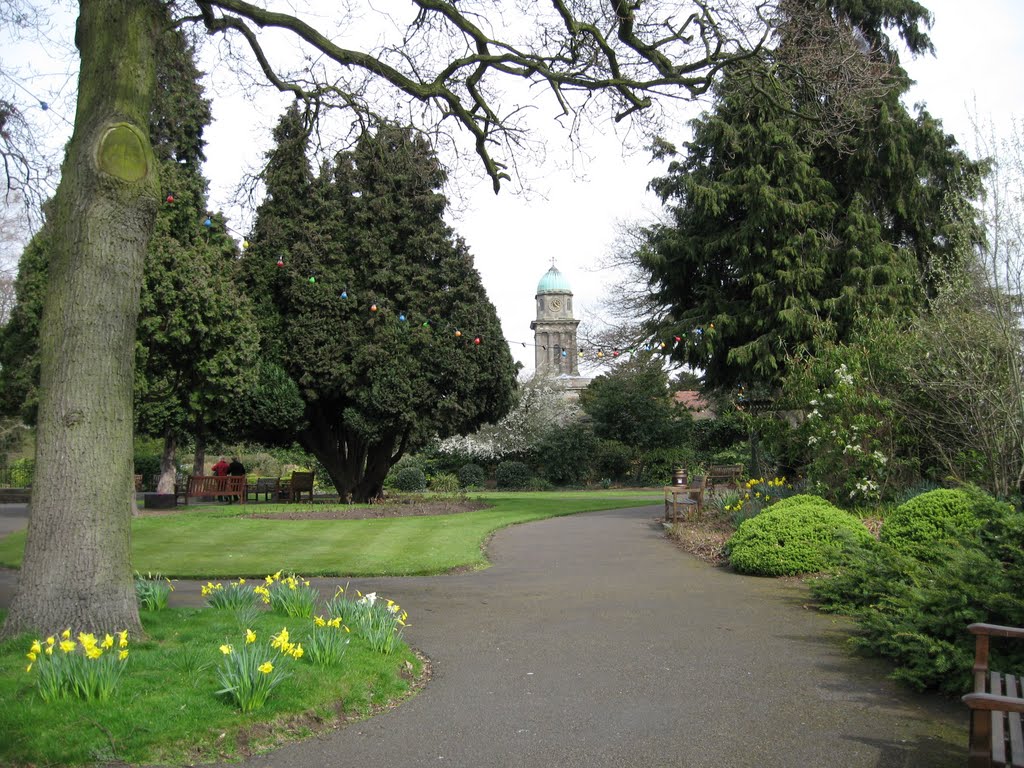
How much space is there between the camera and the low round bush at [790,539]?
11312 mm

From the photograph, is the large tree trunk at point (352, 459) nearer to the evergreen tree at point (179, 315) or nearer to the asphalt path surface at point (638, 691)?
the evergreen tree at point (179, 315)

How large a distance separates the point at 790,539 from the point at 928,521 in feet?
6.61

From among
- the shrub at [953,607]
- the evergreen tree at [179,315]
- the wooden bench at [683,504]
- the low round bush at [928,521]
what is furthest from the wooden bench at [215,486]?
the shrub at [953,607]

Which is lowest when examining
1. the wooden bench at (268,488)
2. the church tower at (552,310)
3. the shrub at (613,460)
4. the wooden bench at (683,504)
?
the wooden bench at (268,488)

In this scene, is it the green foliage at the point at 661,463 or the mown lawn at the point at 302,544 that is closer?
the mown lawn at the point at 302,544

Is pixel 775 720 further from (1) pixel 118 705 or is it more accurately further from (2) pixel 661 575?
(2) pixel 661 575

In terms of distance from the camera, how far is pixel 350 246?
25.1 metres

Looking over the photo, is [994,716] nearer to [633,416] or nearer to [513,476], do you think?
[513,476]

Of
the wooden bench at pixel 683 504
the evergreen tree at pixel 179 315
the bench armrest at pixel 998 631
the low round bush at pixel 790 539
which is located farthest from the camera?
the evergreen tree at pixel 179 315

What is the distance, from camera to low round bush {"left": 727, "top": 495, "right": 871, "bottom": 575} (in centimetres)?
1131

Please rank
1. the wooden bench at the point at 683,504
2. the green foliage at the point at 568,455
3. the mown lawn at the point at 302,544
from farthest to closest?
the green foliage at the point at 568,455, the wooden bench at the point at 683,504, the mown lawn at the point at 302,544

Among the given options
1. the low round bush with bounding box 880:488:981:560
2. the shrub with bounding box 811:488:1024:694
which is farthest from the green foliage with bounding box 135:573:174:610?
the low round bush with bounding box 880:488:981:560

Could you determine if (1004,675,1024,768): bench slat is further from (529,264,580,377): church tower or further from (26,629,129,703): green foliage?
(529,264,580,377): church tower

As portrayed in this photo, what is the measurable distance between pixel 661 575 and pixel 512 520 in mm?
8529
